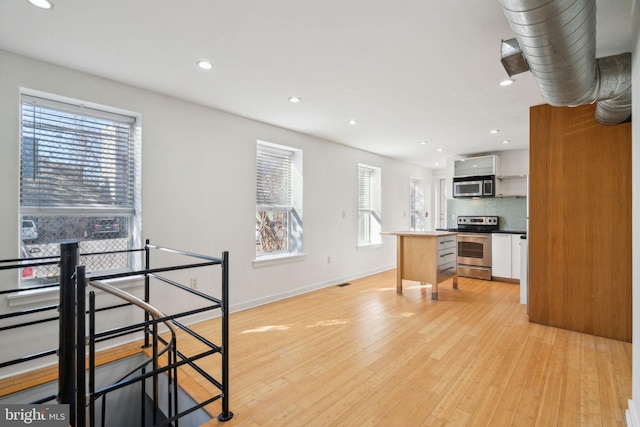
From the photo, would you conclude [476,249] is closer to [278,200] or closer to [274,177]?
[278,200]

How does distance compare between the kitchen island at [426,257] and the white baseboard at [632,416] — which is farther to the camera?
the kitchen island at [426,257]

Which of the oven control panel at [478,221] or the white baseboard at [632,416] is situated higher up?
the oven control panel at [478,221]

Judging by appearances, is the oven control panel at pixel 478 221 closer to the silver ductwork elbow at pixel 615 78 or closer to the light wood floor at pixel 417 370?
the light wood floor at pixel 417 370

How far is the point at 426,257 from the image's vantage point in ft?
14.5

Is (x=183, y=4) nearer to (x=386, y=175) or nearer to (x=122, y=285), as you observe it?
(x=122, y=285)

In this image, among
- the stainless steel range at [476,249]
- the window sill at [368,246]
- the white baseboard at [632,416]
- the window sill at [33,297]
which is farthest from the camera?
the window sill at [368,246]

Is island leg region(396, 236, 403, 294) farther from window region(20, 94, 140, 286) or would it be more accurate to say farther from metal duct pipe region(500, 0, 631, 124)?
window region(20, 94, 140, 286)

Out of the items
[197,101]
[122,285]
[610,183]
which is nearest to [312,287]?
[122,285]

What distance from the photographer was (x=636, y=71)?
167 centimetres

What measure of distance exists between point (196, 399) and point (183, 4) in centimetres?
242

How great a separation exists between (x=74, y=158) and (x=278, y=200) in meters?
2.33

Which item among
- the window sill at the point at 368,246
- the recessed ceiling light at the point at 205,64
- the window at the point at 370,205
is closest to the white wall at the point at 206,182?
the window sill at the point at 368,246

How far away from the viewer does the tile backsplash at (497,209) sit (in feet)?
19.3

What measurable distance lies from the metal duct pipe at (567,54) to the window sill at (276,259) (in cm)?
328
